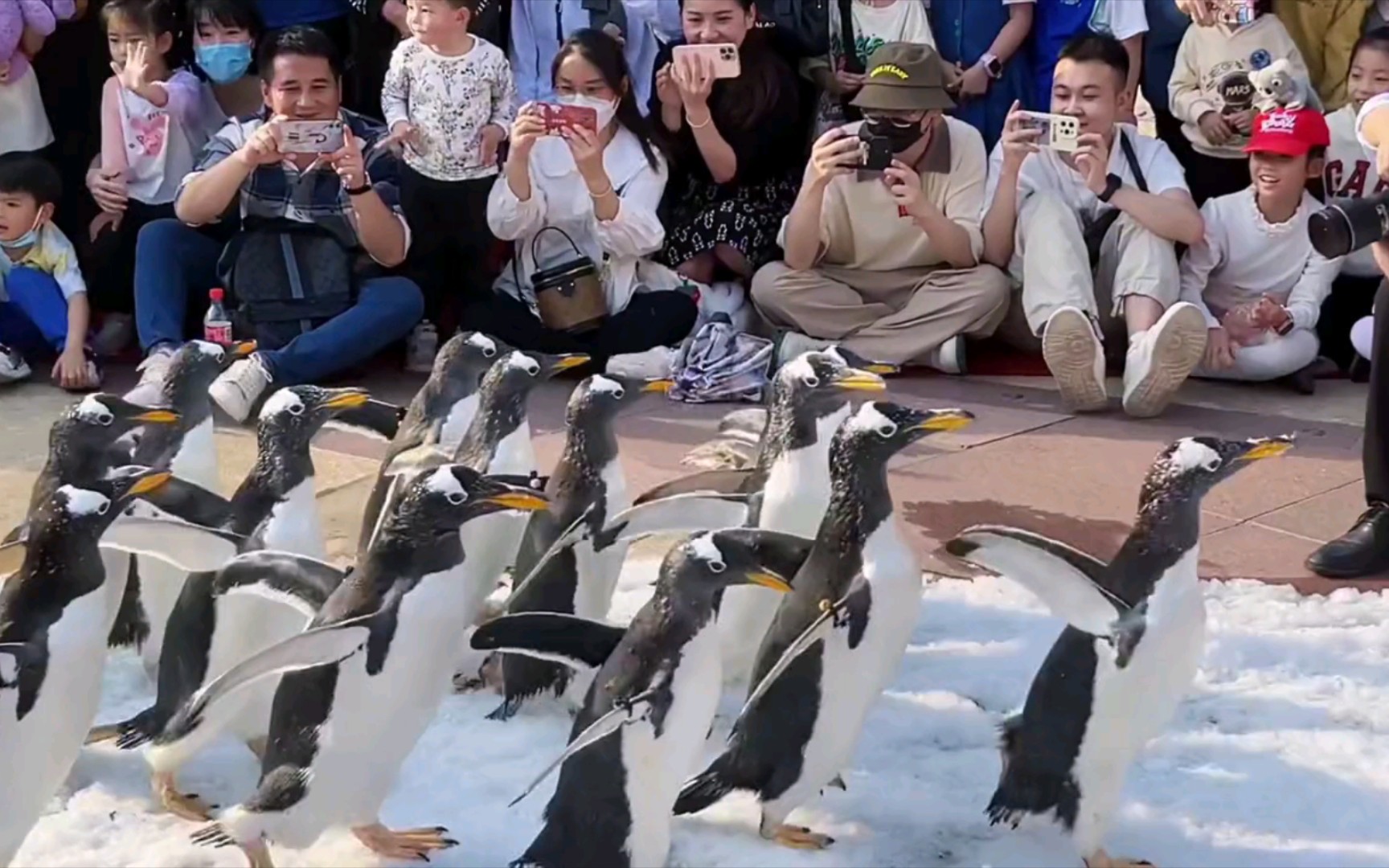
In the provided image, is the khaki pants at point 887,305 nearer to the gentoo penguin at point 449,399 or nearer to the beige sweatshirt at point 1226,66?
the beige sweatshirt at point 1226,66

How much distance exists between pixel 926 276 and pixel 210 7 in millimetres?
2282

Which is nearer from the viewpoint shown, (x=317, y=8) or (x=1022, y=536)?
(x=1022, y=536)

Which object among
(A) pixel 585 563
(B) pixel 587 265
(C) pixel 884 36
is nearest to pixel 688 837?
(A) pixel 585 563

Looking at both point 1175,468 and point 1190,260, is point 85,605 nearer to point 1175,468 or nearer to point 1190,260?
point 1175,468

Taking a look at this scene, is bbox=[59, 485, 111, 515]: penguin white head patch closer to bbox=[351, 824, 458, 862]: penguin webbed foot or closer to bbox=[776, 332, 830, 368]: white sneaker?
bbox=[351, 824, 458, 862]: penguin webbed foot

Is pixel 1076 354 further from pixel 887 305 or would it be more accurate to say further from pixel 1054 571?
pixel 1054 571

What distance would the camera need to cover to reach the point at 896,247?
513cm

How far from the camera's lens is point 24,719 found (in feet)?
7.61

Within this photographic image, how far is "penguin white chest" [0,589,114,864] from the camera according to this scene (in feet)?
7.61

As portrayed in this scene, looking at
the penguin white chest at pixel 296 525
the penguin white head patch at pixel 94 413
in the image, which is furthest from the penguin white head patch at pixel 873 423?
the penguin white head patch at pixel 94 413

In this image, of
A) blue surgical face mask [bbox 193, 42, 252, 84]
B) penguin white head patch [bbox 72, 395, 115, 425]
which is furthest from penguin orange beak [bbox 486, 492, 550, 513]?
blue surgical face mask [bbox 193, 42, 252, 84]

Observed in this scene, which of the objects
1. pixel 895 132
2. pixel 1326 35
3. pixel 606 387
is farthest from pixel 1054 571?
pixel 1326 35

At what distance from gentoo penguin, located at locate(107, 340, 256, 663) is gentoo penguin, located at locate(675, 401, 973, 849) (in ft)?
3.40

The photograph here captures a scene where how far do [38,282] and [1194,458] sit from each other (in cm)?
382
